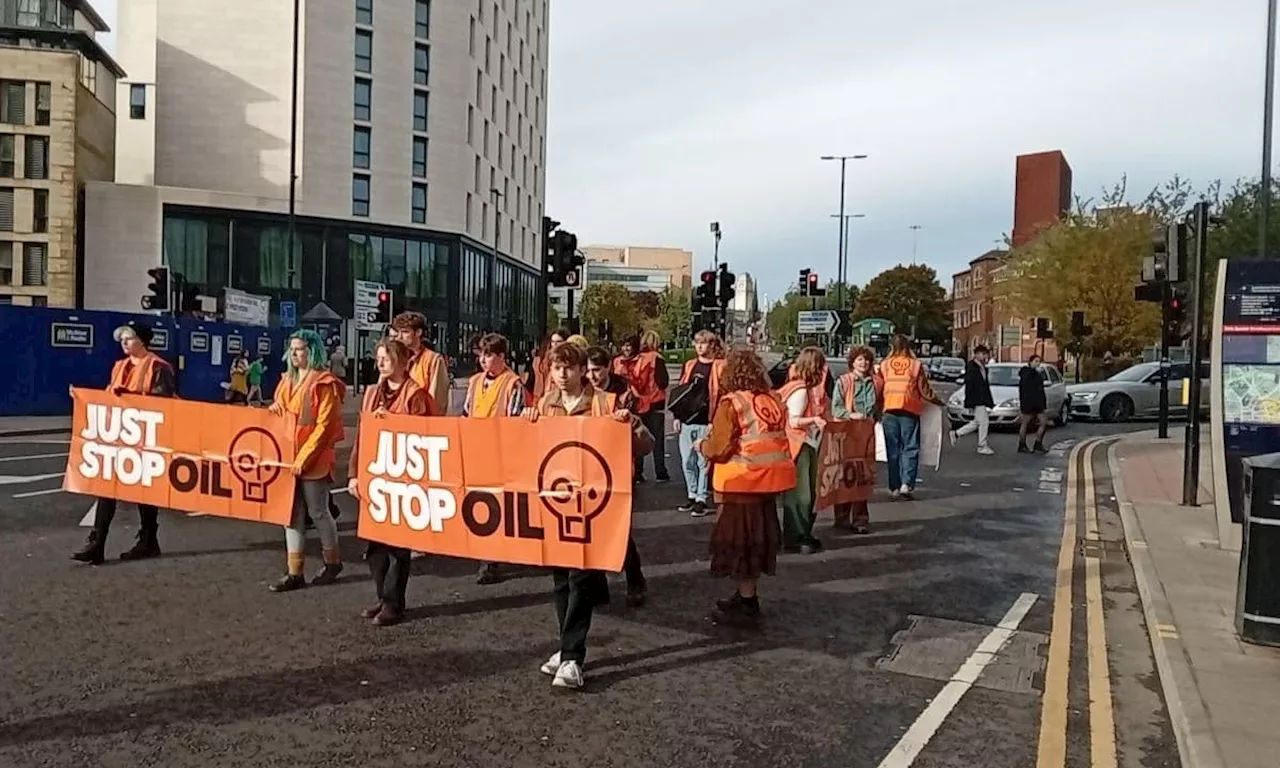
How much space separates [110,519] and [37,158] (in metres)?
51.7

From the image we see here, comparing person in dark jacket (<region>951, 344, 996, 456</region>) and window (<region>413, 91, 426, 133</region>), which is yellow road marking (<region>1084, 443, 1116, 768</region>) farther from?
window (<region>413, 91, 426, 133</region>)

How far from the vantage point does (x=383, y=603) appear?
22.5ft

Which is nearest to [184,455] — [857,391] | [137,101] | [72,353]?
[857,391]

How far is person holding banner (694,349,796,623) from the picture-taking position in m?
6.72

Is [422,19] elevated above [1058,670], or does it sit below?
above

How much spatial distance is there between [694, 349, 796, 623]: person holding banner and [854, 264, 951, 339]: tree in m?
108

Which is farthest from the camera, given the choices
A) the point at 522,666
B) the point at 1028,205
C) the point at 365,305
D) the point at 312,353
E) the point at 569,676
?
the point at 1028,205

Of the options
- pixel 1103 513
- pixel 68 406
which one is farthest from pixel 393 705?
pixel 68 406

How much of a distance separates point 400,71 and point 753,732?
56133 millimetres

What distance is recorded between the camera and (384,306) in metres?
32.8

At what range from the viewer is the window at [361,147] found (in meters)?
55.9

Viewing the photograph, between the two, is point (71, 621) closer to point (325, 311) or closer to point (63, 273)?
point (325, 311)

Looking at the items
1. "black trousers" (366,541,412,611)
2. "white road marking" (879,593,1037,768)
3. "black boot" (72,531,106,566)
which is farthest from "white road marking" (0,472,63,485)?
"white road marking" (879,593,1037,768)

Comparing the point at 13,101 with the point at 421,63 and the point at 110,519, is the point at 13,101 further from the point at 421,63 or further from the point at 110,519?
the point at 110,519
